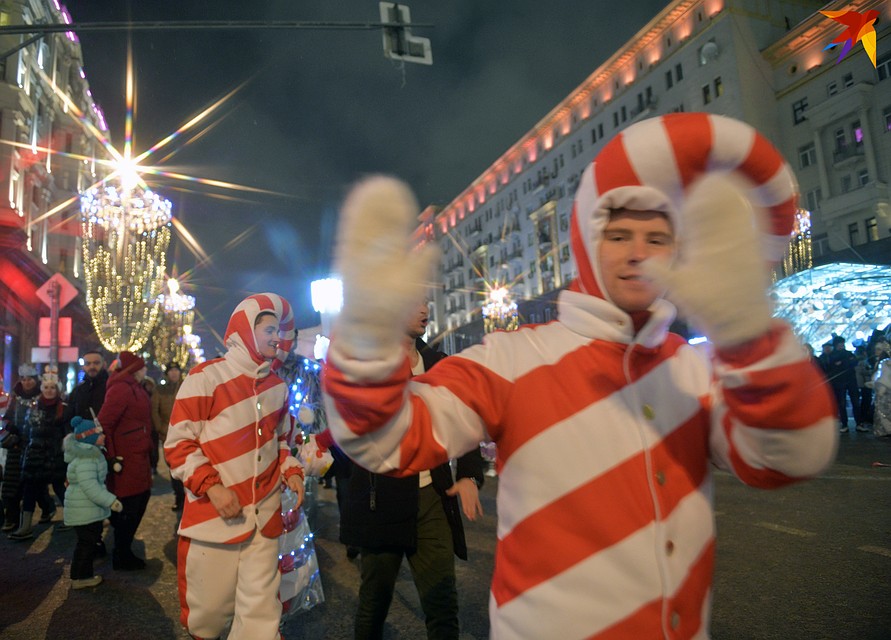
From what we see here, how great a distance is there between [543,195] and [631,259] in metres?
60.1

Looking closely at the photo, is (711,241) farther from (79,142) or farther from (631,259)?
(79,142)

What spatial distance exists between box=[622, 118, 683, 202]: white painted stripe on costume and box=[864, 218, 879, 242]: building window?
35403 millimetres

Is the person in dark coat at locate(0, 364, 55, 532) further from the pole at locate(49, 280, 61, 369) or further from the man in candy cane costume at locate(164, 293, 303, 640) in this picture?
the man in candy cane costume at locate(164, 293, 303, 640)

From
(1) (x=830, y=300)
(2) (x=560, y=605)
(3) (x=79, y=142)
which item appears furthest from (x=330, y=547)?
(3) (x=79, y=142)

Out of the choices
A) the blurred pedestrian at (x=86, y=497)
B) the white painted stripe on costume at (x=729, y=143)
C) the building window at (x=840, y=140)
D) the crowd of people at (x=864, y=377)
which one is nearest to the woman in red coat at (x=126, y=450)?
the blurred pedestrian at (x=86, y=497)

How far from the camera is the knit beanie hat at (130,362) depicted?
277 inches

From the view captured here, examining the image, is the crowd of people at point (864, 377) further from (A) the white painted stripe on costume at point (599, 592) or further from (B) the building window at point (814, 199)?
(B) the building window at point (814, 199)

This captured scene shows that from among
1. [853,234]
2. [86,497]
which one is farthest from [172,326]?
[853,234]

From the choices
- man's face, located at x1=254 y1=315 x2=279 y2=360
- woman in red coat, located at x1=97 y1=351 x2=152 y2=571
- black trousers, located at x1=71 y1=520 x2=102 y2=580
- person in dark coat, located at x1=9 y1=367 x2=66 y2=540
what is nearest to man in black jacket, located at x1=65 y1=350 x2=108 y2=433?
person in dark coat, located at x1=9 y1=367 x2=66 y2=540

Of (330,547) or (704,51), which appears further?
(704,51)

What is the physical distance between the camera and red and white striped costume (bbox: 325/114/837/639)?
149cm

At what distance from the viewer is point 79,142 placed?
39.0m

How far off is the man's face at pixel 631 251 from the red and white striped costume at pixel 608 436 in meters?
0.03

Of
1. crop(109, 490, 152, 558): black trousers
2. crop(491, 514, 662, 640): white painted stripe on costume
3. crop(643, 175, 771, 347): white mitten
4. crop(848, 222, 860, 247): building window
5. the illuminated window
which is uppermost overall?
the illuminated window
